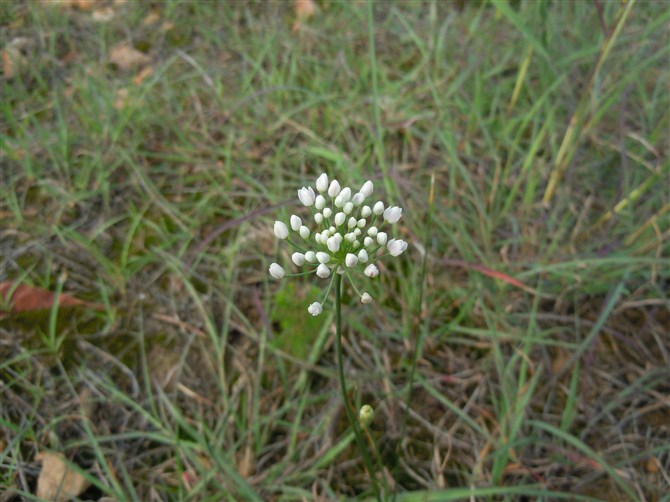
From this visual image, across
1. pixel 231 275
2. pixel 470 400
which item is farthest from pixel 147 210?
pixel 470 400

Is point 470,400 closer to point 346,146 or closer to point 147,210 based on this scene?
point 346,146

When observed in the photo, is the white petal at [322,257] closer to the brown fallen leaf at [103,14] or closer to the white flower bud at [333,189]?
the white flower bud at [333,189]

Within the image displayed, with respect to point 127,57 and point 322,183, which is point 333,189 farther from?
point 127,57

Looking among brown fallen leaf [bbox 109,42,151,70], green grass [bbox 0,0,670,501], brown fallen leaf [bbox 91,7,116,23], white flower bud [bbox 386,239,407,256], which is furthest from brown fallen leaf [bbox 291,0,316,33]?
white flower bud [bbox 386,239,407,256]

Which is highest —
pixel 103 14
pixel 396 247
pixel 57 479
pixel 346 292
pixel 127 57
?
pixel 396 247

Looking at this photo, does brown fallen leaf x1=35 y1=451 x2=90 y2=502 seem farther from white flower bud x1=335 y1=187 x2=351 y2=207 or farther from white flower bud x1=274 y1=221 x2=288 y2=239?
white flower bud x1=335 y1=187 x2=351 y2=207

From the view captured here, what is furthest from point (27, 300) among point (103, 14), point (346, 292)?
point (103, 14)

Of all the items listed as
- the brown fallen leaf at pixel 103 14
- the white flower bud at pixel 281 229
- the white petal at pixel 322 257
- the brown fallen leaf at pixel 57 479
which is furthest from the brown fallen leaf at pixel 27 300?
the brown fallen leaf at pixel 103 14
